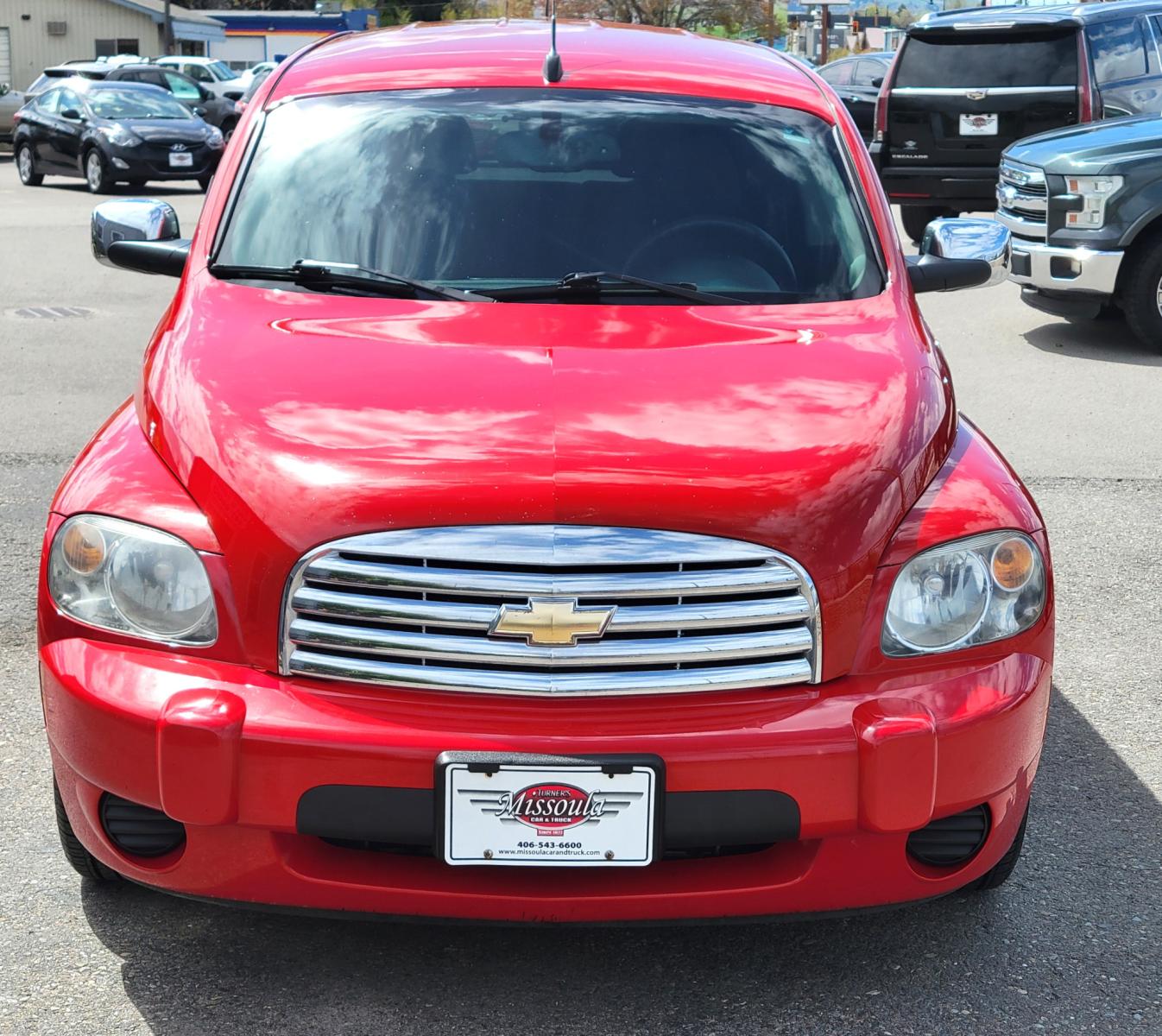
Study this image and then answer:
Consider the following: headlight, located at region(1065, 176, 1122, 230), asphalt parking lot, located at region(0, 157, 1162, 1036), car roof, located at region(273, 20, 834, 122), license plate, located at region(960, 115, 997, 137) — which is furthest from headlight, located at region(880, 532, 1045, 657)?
license plate, located at region(960, 115, 997, 137)

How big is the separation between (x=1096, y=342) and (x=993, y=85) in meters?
4.31

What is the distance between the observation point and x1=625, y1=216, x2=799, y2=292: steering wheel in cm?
367

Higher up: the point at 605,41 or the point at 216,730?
the point at 605,41

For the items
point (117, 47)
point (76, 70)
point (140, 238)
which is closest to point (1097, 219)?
point (140, 238)

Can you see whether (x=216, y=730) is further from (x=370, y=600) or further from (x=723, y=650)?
(x=723, y=650)

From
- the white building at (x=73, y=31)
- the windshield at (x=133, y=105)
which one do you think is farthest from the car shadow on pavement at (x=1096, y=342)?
the white building at (x=73, y=31)

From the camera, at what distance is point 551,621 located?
Result: 101 inches

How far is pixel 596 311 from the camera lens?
11.1 ft

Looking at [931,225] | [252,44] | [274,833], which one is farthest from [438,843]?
[252,44]

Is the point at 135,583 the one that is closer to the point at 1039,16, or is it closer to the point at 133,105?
the point at 1039,16

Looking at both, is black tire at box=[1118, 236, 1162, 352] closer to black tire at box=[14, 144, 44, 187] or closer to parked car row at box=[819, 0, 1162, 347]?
parked car row at box=[819, 0, 1162, 347]

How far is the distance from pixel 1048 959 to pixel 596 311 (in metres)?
1.59

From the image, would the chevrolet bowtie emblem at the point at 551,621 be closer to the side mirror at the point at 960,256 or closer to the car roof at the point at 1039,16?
the side mirror at the point at 960,256

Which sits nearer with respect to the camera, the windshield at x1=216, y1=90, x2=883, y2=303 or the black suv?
the windshield at x1=216, y1=90, x2=883, y2=303
